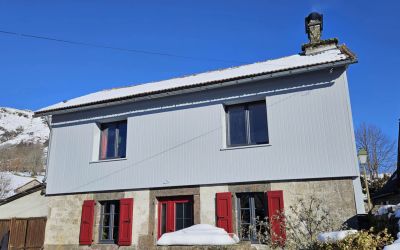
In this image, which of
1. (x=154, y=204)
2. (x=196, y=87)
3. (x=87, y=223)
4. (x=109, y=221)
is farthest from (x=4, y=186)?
(x=196, y=87)

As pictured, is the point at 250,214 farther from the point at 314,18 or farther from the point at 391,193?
the point at 391,193

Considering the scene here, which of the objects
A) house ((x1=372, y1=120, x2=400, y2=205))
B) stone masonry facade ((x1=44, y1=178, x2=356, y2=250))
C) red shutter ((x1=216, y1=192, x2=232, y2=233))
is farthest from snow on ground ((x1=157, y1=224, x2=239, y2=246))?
house ((x1=372, y1=120, x2=400, y2=205))

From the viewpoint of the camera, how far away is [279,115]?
11133 mm

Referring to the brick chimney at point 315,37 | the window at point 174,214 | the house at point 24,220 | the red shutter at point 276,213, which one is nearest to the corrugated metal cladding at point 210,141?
the red shutter at point 276,213

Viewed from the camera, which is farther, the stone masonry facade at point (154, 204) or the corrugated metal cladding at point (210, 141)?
the corrugated metal cladding at point (210, 141)

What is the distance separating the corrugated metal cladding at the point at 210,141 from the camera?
34.1 feet

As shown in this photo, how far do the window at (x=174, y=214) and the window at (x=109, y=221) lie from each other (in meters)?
1.87

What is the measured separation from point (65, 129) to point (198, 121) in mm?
6062

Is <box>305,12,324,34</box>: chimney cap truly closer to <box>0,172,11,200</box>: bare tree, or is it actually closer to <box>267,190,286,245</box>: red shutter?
<box>267,190,286,245</box>: red shutter

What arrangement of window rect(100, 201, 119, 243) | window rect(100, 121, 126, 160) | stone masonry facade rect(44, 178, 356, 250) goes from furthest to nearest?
window rect(100, 121, 126, 160) < window rect(100, 201, 119, 243) < stone masonry facade rect(44, 178, 356, 250)

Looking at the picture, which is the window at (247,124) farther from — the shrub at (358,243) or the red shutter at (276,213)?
the shrub at (358,243)

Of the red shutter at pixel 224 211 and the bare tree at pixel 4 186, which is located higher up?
the bare tree at pixel 4 186

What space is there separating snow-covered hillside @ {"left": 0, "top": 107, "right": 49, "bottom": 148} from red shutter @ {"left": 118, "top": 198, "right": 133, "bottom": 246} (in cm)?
10250

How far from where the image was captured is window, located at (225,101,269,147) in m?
11.5
